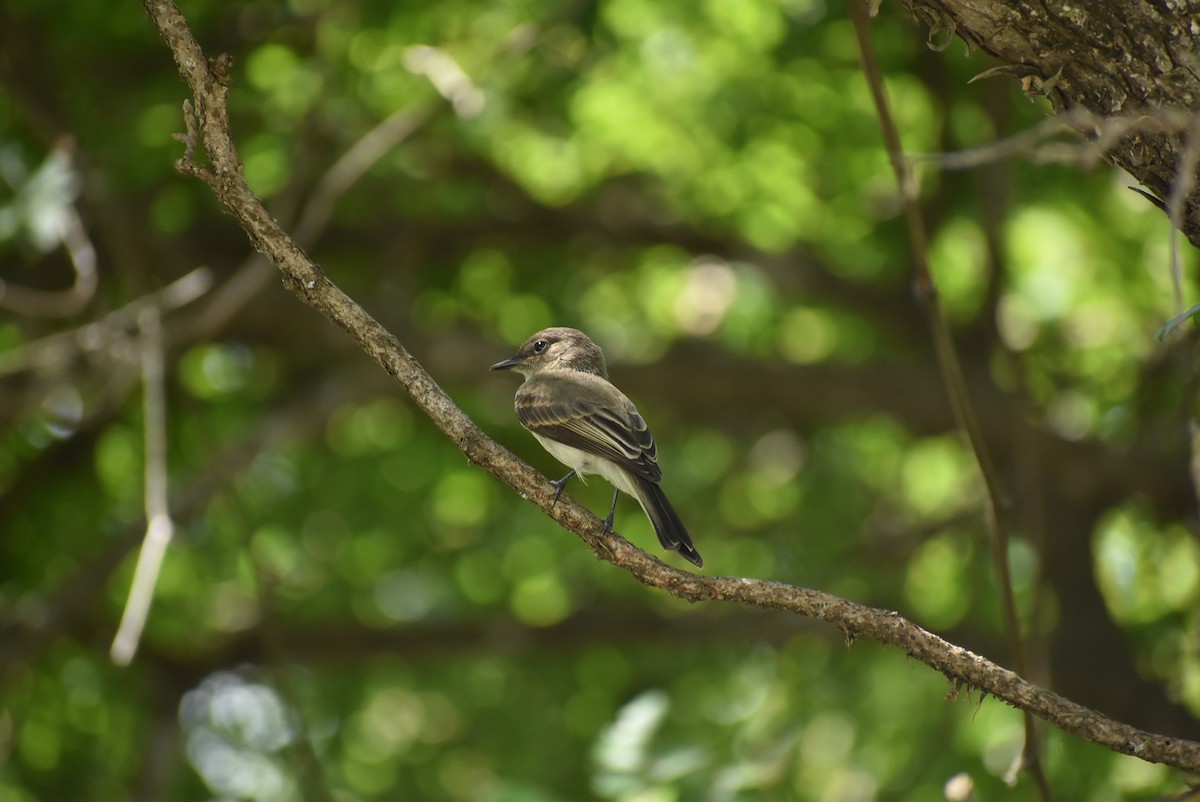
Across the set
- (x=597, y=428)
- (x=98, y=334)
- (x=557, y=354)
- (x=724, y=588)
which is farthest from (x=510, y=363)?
(x=724, y=588)

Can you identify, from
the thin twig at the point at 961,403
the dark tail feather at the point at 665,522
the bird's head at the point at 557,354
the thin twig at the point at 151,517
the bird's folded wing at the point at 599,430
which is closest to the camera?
the thin twig at the point at 961,403

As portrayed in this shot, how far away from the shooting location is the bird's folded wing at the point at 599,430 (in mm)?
4340

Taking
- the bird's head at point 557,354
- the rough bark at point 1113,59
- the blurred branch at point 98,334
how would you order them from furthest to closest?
the blurred branch at point 98,334, the bird's head at point 557,354, the rough bark at point 1113,59

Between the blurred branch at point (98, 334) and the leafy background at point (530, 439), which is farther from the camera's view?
the leafy background at point (530, 439)

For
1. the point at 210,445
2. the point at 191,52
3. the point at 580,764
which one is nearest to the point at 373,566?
the point at 580,764

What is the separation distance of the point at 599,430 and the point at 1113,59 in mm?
2168

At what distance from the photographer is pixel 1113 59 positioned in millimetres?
2754

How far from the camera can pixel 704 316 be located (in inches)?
351

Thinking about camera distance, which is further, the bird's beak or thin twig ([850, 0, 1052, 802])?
the bird's beak

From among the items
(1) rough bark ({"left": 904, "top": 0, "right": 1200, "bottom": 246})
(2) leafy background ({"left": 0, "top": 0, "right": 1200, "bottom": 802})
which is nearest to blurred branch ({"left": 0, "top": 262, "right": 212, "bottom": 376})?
(2) leafy background ({"left": 0, "top": 0, "right": 1200, "bottom": 802})

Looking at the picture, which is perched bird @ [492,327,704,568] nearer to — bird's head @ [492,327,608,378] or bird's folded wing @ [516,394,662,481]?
bird's folded wing @ [516,394,662,481]

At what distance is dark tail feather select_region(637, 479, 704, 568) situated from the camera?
3.83m

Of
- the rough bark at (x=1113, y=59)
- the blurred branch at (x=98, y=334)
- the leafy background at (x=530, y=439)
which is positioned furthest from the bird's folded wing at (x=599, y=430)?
the blurred branch at (x=98, y=334)

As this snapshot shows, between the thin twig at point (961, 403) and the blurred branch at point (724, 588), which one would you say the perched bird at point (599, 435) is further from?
the blurred branch at point (724, 588)
